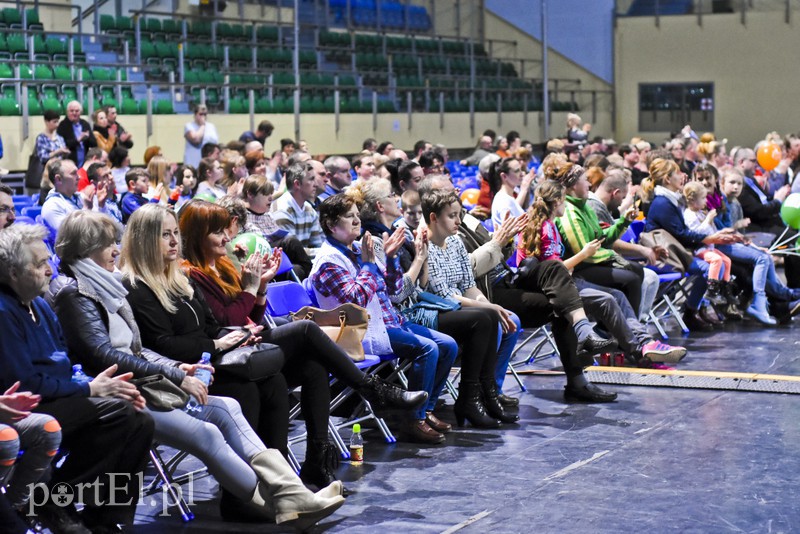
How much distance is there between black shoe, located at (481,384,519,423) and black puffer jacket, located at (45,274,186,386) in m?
2.11

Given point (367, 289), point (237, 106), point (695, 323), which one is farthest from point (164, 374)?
point (237, 106)

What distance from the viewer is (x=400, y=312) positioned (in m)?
5.75

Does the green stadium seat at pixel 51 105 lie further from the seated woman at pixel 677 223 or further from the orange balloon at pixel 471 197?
the seated woman at pixel 677 223

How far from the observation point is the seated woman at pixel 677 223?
8.21 metres

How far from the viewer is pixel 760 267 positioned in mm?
8680

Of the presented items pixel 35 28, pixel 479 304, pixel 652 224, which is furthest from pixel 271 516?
pixel 35 28

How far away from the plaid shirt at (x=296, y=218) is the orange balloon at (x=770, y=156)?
263 inches

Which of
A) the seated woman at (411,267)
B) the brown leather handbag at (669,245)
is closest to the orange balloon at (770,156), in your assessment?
the brown leather handbag at (669,245)

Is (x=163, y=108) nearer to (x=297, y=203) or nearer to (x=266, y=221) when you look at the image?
(x=297, y=203)

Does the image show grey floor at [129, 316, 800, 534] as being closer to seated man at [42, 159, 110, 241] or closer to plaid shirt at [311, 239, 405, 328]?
plaid shirt at [311, 239, 405, 328]

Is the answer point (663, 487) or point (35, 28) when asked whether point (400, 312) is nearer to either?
point (663, 487)

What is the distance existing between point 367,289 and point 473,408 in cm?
87

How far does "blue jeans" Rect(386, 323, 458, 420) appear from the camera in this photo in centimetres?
543

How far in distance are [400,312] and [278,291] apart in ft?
2.11
